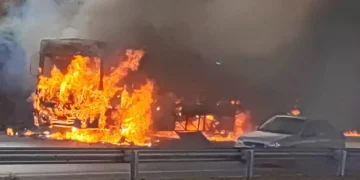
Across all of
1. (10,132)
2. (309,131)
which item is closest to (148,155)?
(309,131)

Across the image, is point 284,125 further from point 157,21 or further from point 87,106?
point 157,21

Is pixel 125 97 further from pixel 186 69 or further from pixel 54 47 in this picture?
pixel 186 69

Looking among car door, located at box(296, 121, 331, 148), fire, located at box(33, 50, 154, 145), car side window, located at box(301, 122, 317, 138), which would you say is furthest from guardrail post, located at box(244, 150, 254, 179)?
fire, located at box(33, 50, 154, 145)

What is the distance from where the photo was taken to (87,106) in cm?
2350

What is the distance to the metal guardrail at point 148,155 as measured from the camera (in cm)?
1289

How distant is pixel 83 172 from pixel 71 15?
45.2ft

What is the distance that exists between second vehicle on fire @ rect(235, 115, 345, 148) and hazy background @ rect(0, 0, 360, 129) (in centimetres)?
801

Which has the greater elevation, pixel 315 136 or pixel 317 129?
pixel 317 129

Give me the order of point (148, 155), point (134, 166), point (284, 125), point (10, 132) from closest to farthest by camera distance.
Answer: point (134, 166), point (148, 155), point (284, 125), point (10, 132)

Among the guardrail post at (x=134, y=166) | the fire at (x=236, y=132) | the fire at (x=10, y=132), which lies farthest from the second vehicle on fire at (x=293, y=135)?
the fire at (x=10, y=132)

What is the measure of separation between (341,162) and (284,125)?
524cm

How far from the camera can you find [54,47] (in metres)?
23.8

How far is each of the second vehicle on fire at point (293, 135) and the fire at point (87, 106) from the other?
485 centimetres

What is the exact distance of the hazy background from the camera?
2788cm
